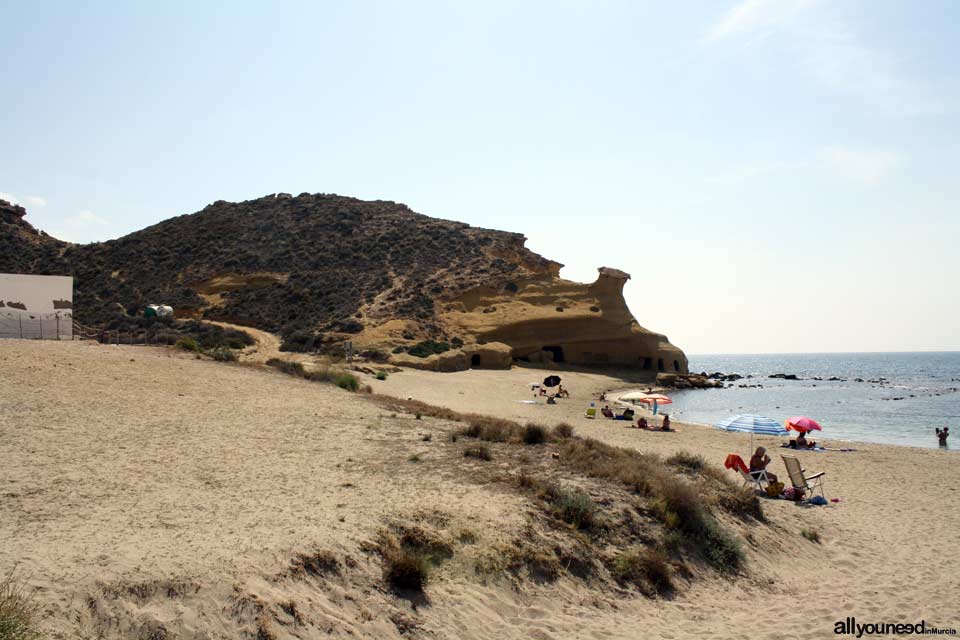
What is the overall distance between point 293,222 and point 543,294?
28.1 metres

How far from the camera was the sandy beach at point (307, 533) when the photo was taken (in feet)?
21.2

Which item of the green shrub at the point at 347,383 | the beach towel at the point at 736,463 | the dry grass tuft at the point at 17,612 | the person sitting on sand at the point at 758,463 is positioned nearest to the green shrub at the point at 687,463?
the beach towel at the point at 736,463

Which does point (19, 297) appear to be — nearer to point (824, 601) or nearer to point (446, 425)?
A: point (446, 425)

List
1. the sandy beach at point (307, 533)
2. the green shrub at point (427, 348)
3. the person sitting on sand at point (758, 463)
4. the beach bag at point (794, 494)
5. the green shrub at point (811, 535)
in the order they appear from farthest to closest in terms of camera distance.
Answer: the green shrub at point (427, 348), the person sitting on sand at point (758, 463), the beach bag at point (794, 494), the green shrub at point (811, 535), the sandy beach at point (307, 533)

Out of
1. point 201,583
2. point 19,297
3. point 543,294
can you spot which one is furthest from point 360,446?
point 543,294

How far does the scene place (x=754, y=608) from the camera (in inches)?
363

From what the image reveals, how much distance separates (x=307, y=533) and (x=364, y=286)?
158 ft

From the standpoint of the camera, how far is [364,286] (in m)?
55.4

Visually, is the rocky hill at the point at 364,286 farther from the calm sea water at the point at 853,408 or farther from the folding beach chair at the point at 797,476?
the folding beach chair at the point at 797,476

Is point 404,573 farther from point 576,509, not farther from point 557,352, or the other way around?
point 557,352

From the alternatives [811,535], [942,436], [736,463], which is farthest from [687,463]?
[942,436]

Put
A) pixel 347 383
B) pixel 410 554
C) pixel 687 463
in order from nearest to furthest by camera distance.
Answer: pixel 410 554 < pixel 687 463 < pixel 347 383

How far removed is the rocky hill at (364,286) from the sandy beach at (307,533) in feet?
88.5

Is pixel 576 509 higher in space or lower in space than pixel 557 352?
lower
